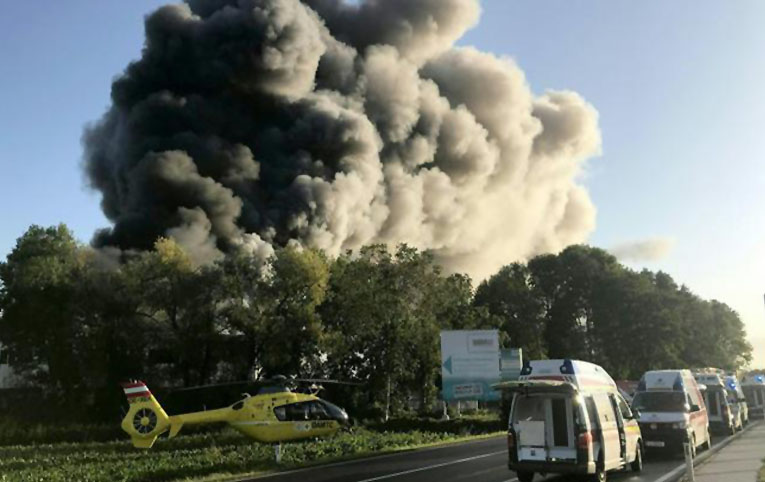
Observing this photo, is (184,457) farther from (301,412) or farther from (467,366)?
(467,366)

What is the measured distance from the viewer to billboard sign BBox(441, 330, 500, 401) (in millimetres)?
38375

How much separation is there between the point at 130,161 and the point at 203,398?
31878 mm

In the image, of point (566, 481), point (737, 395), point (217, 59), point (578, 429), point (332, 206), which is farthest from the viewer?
point (217, 59)

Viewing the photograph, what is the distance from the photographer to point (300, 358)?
45.0 m

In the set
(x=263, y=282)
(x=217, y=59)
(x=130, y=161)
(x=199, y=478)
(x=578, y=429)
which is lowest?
(x=199, y=478)

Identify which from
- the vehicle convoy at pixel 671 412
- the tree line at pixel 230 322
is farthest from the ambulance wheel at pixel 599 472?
the tree line at pixel 230 322

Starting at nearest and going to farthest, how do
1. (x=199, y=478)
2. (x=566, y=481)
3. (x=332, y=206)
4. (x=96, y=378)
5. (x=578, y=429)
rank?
(x=578, y=429)
(x=566, y=481)
(x=199, y=478)
(x=96, y=378)
(x=332, y=206)

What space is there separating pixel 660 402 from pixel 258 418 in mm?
14674

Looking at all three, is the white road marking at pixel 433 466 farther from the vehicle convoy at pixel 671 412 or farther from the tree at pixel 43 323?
the tree at pixel 43 323

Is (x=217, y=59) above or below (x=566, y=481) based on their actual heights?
above

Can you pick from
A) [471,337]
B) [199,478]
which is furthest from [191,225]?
[199,478]

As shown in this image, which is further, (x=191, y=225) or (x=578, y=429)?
(x=191, y=225)

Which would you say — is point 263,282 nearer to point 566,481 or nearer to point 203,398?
point 203,398

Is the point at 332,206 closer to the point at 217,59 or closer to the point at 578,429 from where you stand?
the point at 217,59
